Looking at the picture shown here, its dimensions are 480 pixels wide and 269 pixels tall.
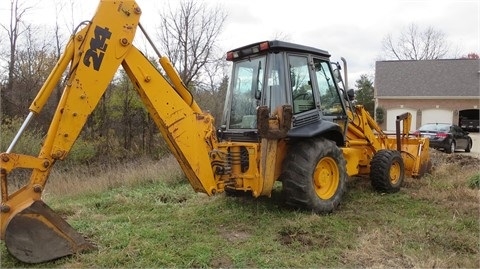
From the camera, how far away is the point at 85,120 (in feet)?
14.5

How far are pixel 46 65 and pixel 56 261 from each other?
63.2 ft

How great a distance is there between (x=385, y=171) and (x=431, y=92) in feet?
94.9

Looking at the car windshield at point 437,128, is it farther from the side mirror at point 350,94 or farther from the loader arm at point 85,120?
the loader arm at point 85,120

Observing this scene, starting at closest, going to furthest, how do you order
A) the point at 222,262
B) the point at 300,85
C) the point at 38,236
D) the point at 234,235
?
the point at 38,236
the point at 222,262
the point at 234,235
the point at 300,85

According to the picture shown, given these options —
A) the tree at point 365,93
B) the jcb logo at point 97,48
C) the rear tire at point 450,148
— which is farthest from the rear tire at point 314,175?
the tree at point 365,93

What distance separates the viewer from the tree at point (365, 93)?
39438 mm

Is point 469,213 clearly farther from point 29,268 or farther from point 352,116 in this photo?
point 29,268

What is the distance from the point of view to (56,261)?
411cm

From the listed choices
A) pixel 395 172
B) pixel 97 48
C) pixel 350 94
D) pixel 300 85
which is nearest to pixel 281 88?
pixel 300 85

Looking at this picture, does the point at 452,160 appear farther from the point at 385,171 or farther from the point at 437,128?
the point at 437,128

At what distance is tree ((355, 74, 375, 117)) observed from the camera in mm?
39438

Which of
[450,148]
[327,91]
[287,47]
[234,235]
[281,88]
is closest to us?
[234,235]

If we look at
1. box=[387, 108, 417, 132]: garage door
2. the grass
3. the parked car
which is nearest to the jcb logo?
the grass

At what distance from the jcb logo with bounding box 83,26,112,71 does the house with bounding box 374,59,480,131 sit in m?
30.9
